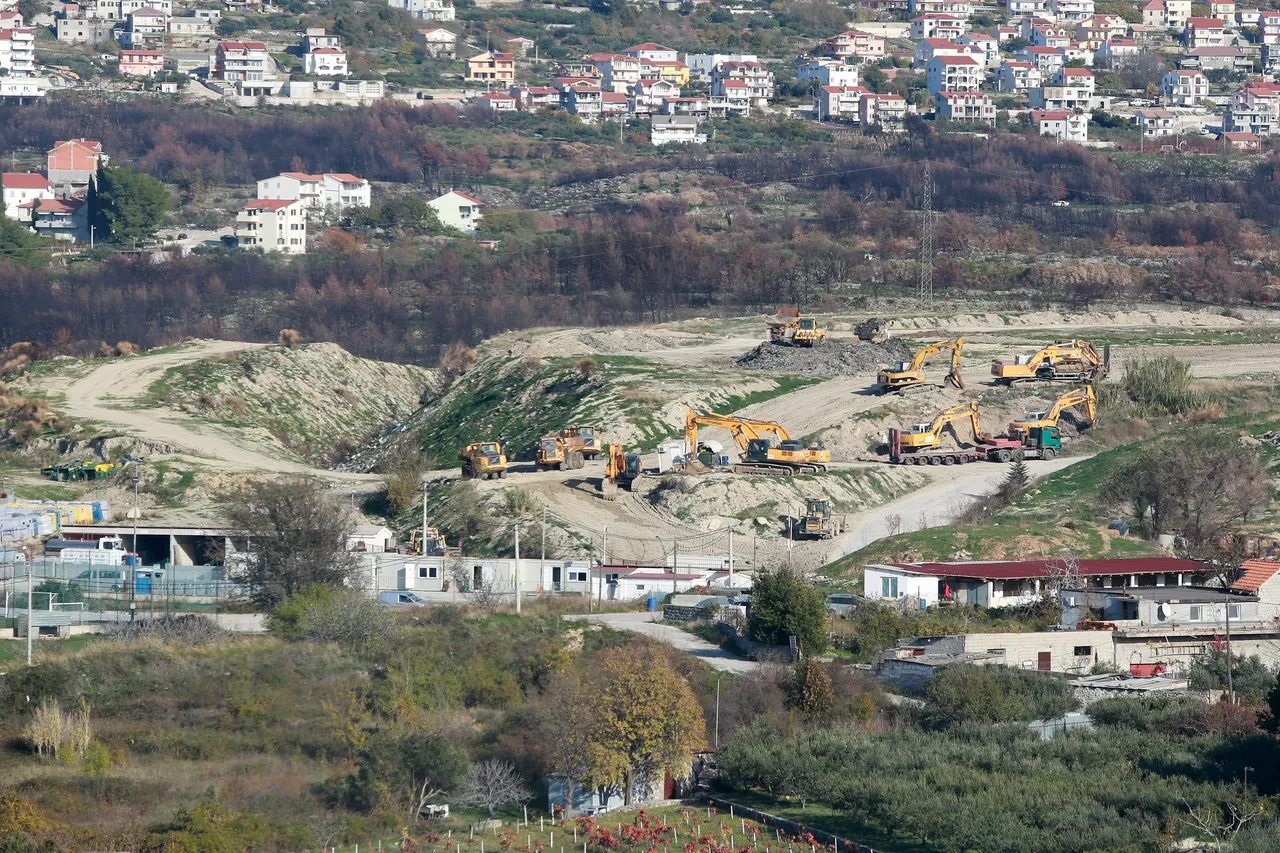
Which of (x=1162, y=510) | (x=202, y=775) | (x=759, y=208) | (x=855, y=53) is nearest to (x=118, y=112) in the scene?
(x=759, y=208)

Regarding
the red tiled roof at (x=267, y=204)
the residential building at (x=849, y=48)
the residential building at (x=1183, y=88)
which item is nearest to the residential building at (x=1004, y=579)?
the red tiled roof at (x=267, y=204)

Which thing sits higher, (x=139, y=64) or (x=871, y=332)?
(x=139, y=64)

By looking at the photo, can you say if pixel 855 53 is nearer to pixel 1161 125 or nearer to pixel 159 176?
pixel 1161 125

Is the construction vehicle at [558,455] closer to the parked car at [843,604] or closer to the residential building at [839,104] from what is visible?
the parked car at [843,604]

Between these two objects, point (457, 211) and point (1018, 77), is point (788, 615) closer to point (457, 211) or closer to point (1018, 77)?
point (457, 211)

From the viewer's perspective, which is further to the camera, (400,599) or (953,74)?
(953,74)

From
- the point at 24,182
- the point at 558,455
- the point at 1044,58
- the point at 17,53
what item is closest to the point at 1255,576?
the point at 558,455

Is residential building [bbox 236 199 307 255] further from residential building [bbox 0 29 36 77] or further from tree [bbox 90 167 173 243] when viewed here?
residential building [bbox 0 29 36 77]
